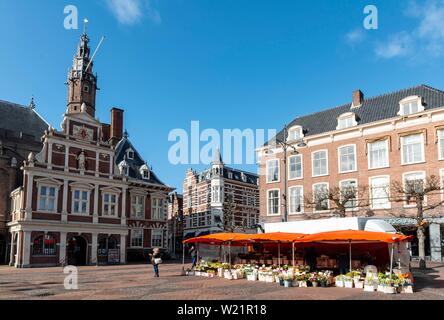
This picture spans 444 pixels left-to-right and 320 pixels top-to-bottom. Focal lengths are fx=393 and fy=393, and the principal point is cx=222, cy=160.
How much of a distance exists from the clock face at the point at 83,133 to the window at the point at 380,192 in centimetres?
2358

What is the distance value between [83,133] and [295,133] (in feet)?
62.2

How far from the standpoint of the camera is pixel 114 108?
1631 inches

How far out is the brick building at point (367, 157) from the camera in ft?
91.8

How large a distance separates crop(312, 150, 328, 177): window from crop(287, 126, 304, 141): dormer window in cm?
256

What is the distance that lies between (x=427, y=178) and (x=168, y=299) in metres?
21.8

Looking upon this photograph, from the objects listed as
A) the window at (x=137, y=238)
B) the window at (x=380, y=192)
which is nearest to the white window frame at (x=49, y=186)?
the window at (x=137, y=238)

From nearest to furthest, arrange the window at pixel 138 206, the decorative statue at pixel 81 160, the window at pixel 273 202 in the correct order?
1. the decorative statue at pixel 81 160
2. the window at pixel 273 202
3. the window at pixel 138 206

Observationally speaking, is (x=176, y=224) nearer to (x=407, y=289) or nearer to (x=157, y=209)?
(x=157, y=209)

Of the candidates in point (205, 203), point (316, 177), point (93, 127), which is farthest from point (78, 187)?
point (205, 203)

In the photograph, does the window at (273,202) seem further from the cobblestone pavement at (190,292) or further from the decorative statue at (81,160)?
the cobblestone pavement at (190,292)

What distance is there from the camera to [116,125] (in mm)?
41938

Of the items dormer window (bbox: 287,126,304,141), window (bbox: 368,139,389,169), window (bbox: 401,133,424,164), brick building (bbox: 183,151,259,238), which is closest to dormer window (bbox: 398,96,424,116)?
window (bbox: 401,133,424,164)
